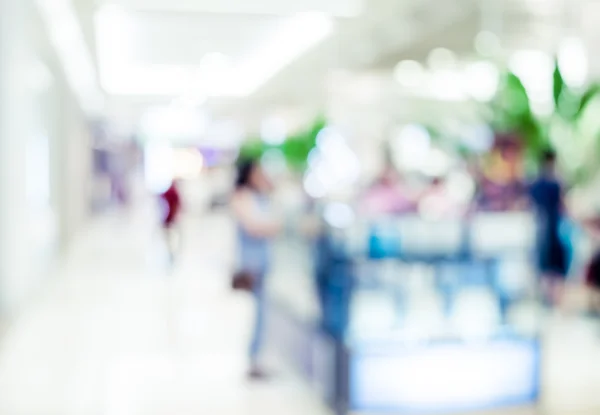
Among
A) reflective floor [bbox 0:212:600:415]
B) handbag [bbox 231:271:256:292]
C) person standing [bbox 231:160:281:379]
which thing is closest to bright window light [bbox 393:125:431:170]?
reflective floor [bbox 0:212:600:415]

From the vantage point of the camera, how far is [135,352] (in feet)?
19.8

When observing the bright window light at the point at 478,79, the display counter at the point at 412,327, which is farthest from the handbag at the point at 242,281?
the bright window light at the point at 478,79

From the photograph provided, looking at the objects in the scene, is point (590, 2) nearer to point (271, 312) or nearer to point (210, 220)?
point (271, 312)

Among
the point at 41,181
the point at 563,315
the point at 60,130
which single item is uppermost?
the point at 60,130

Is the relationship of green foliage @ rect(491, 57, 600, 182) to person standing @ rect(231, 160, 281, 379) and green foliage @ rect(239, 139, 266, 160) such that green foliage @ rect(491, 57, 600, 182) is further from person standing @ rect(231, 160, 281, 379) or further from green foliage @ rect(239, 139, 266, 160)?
person standing @ rect(231, 160, 281, 379)

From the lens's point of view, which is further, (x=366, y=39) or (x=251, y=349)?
(x=366, y=39)

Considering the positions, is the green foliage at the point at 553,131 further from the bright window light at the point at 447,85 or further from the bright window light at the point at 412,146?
the bright window light at the point at 412,146

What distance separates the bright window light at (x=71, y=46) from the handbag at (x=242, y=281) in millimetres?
4595

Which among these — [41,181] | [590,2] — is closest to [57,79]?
[41,181]

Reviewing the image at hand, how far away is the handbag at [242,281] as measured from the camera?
5031 mm

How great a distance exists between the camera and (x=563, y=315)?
745cm

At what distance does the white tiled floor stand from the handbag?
25.8 inches

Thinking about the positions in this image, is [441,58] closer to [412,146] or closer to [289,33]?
[289,33]

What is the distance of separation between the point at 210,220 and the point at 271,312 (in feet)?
55.2
